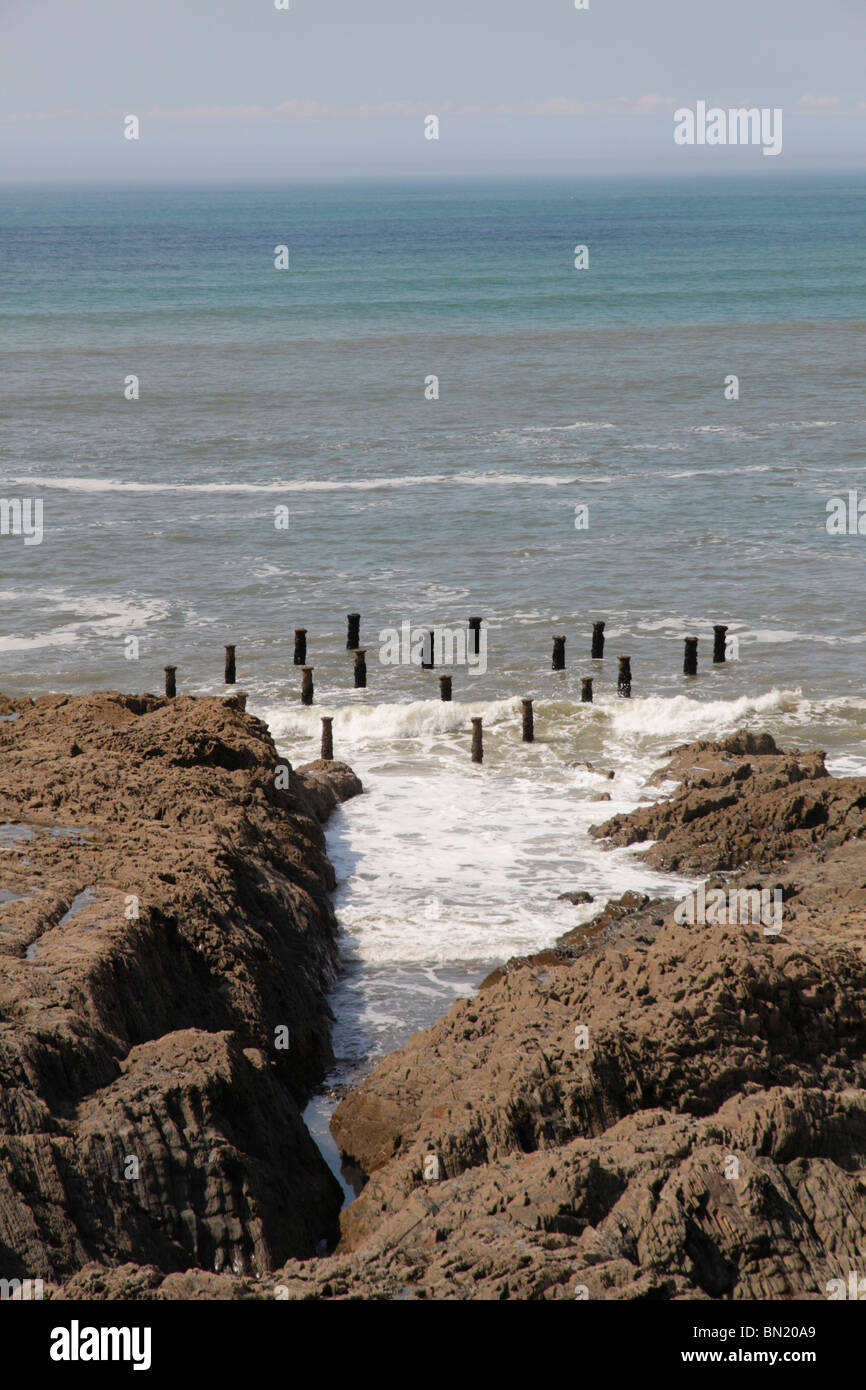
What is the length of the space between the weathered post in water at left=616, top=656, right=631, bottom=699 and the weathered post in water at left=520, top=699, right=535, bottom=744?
2.42 m

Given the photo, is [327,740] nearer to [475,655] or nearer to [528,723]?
[528,723]

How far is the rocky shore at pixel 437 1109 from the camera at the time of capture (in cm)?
906

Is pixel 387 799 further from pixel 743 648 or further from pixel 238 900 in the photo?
pixel 743 648

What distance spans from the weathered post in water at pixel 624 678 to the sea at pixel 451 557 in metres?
0.37

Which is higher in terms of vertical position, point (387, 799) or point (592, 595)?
point (592, 595)

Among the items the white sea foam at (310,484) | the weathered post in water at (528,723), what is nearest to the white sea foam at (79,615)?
the weathered post in water at (528,723)

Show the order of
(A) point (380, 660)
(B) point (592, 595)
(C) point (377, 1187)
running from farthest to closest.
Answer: (B) point (592, 595) → (A) point (380, 660) → (C) point (377, 1187)

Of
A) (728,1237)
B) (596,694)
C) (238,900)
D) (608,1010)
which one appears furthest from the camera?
(596,694)

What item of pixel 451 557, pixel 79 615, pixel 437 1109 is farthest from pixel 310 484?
pixel 437 1109

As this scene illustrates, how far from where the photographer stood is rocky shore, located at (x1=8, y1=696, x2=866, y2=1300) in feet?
29.7

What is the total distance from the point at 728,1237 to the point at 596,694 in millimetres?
17764

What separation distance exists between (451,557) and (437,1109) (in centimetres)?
2493
